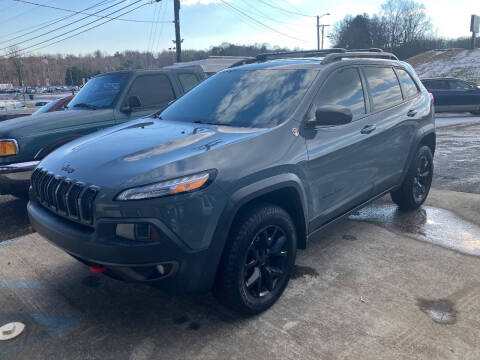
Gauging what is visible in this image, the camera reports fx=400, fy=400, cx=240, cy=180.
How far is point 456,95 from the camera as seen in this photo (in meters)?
16.8

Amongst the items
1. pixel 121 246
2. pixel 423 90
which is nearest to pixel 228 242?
pixel 121 246

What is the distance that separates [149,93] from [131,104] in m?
0.59

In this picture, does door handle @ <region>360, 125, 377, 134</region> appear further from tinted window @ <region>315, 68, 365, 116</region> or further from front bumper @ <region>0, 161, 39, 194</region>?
front bumper @ <region>0, 161, 39, 194</region>

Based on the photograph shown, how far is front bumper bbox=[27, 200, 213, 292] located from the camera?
2266mm

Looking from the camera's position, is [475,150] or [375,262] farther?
[475,150]

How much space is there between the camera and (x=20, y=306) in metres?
3.07

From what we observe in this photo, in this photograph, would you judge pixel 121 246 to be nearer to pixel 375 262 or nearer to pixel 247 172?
pixel 247 172

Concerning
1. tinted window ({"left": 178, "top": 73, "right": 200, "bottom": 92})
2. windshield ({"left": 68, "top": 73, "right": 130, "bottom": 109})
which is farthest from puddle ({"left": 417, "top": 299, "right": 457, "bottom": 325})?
tinted window ({"left": 178, "top": 73, "right": 200, "bottom": 92})

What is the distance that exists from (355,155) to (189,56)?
52.2 meters

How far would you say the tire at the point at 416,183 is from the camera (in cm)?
473

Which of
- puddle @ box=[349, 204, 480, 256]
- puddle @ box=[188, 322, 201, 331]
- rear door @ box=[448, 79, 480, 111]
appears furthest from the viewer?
rear door @ box=[448, 79, 480, 111]

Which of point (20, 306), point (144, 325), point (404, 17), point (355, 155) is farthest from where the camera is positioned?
point (404, 17)

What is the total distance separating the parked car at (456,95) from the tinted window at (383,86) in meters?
14.3

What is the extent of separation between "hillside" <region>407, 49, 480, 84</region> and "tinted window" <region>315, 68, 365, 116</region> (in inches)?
1535
